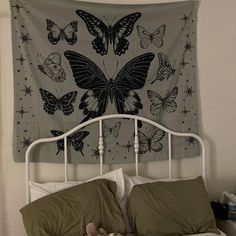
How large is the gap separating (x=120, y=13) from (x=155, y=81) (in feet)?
1.61

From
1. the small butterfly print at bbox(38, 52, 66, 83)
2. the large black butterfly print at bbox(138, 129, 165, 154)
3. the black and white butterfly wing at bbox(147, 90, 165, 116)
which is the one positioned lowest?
the large black butterfly print at bbox(138, 129, 165, 154)

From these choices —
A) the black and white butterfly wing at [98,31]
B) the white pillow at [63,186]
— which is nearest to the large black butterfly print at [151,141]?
the white pillow at [63,186]

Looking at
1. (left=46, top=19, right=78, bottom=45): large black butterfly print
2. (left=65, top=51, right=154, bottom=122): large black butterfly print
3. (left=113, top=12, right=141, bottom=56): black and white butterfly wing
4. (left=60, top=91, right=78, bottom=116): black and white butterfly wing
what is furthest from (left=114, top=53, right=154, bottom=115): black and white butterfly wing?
(left=46, top=19, right=78, bottom=45): large black butterfly print

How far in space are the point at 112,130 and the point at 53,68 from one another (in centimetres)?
54

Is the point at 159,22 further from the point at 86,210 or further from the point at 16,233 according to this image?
the point at 16,233

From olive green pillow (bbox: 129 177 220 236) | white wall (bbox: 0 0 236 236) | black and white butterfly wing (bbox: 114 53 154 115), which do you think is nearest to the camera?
olive green pillow (bbox: 129 177 220 236)

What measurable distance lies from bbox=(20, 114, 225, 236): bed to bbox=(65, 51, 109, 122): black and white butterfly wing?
8 cm

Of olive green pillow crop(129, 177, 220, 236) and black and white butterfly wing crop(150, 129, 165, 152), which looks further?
black and white butterfly wing crop(150, 129, 165, 152)

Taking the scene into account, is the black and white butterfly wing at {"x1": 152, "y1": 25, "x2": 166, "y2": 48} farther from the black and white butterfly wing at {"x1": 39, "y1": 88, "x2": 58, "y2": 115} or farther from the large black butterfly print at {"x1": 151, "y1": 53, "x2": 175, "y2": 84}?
the black and white butterfly wing at {"x1": 39, "y1": 88, "x2": 58, "y2": 115}

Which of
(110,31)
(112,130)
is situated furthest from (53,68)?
(112,130)

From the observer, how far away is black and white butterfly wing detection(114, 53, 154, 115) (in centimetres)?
258

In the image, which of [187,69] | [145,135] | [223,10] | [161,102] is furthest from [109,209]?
[223,10]

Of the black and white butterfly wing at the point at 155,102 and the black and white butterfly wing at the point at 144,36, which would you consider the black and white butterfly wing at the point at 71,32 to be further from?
the black and white butterfly wing at the point at 155,102

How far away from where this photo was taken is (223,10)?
2.82 metres
